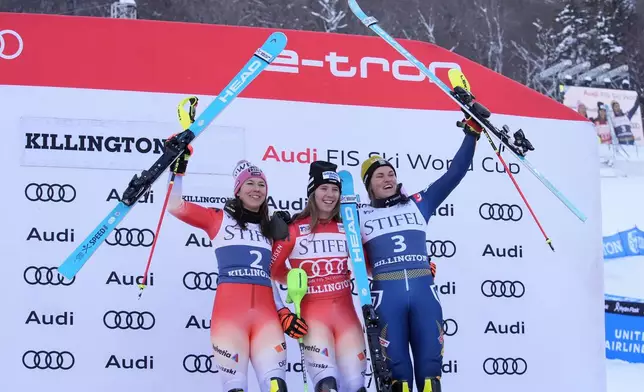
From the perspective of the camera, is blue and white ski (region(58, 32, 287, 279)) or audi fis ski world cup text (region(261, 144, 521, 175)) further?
audi fis ski world cup text (region(261, 144, 521, 175))

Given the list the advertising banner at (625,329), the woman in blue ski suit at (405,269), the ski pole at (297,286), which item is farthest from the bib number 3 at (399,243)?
the advertising banner at (625,329)

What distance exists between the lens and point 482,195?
644 cm

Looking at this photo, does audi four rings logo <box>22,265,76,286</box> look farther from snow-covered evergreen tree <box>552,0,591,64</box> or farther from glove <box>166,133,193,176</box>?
snow-covered evergreen tree <box>552,0,591,64</box>

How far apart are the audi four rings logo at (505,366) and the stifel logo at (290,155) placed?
2.04 meters

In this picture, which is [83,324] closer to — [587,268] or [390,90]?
[390,90]

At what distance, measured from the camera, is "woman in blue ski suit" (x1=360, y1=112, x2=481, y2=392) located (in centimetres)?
465

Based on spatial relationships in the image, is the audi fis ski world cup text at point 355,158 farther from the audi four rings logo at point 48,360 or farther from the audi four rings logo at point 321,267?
the audi four rings logo at point 48,360

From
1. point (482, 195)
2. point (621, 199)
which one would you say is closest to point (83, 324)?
point (482, 195)

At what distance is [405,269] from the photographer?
480 cm

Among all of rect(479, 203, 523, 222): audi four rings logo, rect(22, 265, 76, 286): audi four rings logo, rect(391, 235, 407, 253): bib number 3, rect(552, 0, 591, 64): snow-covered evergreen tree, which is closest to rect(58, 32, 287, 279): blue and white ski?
rect(22, 265, 76, 286): audi four rings logo

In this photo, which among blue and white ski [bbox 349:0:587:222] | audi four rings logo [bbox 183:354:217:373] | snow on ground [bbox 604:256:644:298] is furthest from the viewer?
snow on ground [bbox 604:256:644:298]

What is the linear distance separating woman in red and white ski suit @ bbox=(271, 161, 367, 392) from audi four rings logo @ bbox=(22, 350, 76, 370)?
5.53 ft

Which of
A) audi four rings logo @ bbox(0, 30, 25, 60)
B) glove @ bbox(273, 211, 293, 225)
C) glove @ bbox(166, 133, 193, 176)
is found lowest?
glove @ bbox(273, 211, 293, 225)

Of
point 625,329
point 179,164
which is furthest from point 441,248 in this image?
point 625,329
